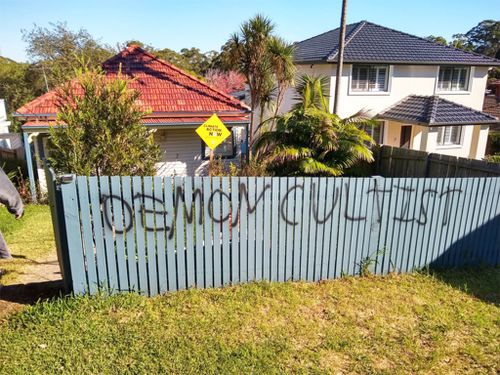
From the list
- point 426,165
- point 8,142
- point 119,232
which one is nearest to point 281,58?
point 426,165

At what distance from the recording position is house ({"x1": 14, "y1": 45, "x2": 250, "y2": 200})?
38.0ft

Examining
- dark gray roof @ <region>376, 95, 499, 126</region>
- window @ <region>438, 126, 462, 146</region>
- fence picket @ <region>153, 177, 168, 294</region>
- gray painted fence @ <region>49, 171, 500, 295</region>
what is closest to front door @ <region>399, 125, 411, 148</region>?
window @ <region>438, 126, 462, 146</region>

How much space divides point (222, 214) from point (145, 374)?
1.99m

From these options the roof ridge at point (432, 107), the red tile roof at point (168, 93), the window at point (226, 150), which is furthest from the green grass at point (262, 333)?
the roof ridge at point (432, 107)

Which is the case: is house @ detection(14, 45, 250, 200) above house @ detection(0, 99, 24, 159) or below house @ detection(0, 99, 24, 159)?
above

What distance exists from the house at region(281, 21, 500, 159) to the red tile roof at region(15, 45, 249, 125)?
18.4 ft

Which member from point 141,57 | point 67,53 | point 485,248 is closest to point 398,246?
point 485,248

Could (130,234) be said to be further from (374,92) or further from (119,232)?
(374,92)

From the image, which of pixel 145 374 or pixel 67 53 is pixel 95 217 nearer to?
pixel 145 374

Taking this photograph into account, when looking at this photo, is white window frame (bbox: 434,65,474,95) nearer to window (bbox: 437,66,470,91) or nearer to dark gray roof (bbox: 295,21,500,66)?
window (bbox: 437,66,470,91)

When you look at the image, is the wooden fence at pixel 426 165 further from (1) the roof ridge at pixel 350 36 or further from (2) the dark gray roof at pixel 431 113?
(1) the roof ridge at pixel 350 36

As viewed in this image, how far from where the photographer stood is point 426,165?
10547 mm

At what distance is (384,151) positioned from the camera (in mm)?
12742

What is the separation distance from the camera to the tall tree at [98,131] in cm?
614
